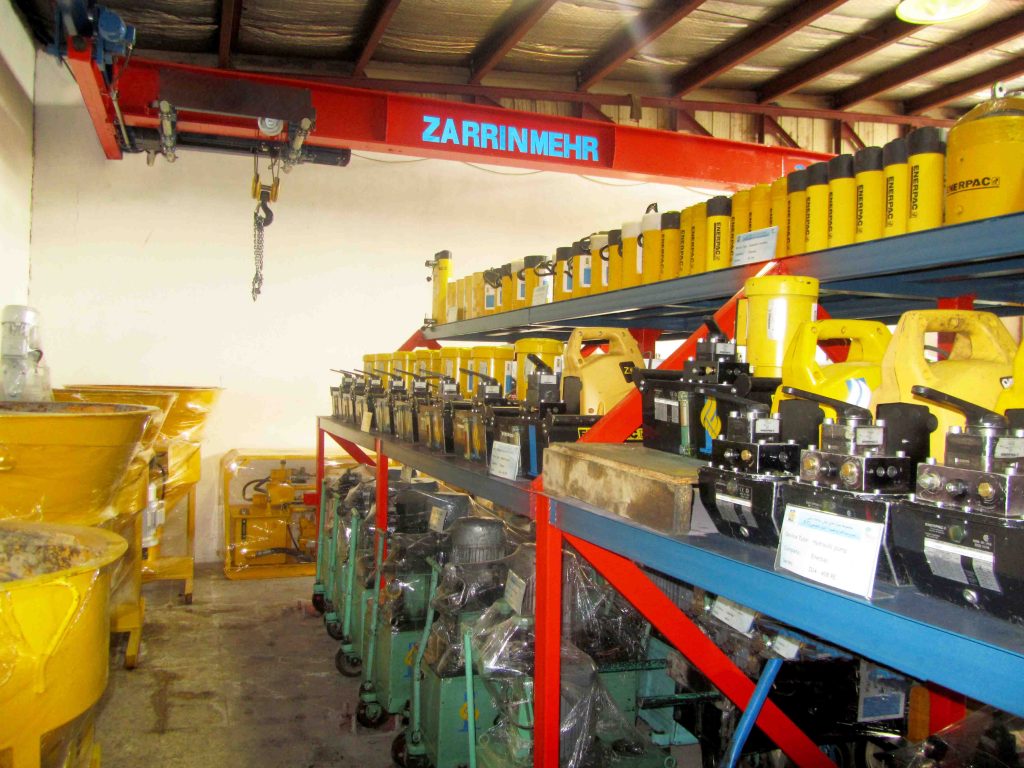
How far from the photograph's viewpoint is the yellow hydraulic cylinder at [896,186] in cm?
146

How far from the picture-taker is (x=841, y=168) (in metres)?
1.60

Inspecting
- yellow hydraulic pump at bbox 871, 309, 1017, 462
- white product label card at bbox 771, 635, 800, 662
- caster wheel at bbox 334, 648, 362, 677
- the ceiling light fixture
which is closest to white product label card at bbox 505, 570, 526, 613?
white product label card at bbox 771, 635, 800, 662

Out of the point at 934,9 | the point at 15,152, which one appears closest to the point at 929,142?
the point at 934,9

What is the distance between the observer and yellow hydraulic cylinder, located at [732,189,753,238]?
1872 millimetres

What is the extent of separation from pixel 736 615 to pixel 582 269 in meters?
1.20

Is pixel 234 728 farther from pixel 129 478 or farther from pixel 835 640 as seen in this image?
pixel 835 640

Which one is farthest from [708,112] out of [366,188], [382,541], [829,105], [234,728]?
[234,728]

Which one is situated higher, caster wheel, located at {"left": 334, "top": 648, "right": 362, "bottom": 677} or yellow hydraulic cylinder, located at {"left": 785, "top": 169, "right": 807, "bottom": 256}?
yellow hydraulic cylinder, located at {"left": 785, "top": 169, "right": 807, "bottom": 256}

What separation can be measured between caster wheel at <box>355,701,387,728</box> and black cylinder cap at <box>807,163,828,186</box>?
2.60 m

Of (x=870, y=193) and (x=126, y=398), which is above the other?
(x=870, y=193)

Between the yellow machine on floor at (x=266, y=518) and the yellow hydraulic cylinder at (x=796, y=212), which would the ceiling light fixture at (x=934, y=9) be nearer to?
the yellow hydraulic cylinder at (x=796, y=212)

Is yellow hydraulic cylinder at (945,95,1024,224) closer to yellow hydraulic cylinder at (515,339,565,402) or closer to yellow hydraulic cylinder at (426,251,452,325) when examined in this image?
yellow hydraulic cylinder at (515,339,565,402)

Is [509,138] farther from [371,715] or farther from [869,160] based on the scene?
[371,715]

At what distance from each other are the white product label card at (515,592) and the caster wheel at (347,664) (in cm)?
167
